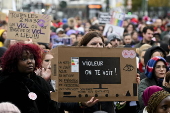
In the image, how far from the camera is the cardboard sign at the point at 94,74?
5516mm

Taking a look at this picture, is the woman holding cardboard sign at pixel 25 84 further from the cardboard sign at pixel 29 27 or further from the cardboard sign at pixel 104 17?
the cardboard sign at pixel 104 17

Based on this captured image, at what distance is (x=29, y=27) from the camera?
376 inches

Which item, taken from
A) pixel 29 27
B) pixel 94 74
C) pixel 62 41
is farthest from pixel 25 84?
pixel 62 41

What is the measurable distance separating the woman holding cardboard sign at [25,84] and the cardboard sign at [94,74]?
6.2 inches

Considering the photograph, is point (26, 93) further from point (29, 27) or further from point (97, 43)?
point (29, 27)

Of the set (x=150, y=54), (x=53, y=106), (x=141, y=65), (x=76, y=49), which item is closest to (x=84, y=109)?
(x=53, y=106)

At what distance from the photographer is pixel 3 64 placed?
5809mm

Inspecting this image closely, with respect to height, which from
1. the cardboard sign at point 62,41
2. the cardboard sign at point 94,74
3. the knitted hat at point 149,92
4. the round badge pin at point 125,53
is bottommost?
the knitted hat at point 149,92

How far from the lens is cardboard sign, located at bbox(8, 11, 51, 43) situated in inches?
374

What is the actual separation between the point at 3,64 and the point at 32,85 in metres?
0.43

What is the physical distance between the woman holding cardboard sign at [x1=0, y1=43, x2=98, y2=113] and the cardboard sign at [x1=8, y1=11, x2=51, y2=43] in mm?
3601

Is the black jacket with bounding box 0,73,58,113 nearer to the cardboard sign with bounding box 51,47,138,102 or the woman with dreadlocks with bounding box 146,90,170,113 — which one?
the cardboard sign with bounding box 51,47,138,102

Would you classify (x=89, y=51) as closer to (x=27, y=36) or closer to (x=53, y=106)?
(x=53, y=106)

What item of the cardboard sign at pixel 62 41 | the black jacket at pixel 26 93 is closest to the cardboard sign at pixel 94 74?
the black jacket at pixel 26 93
